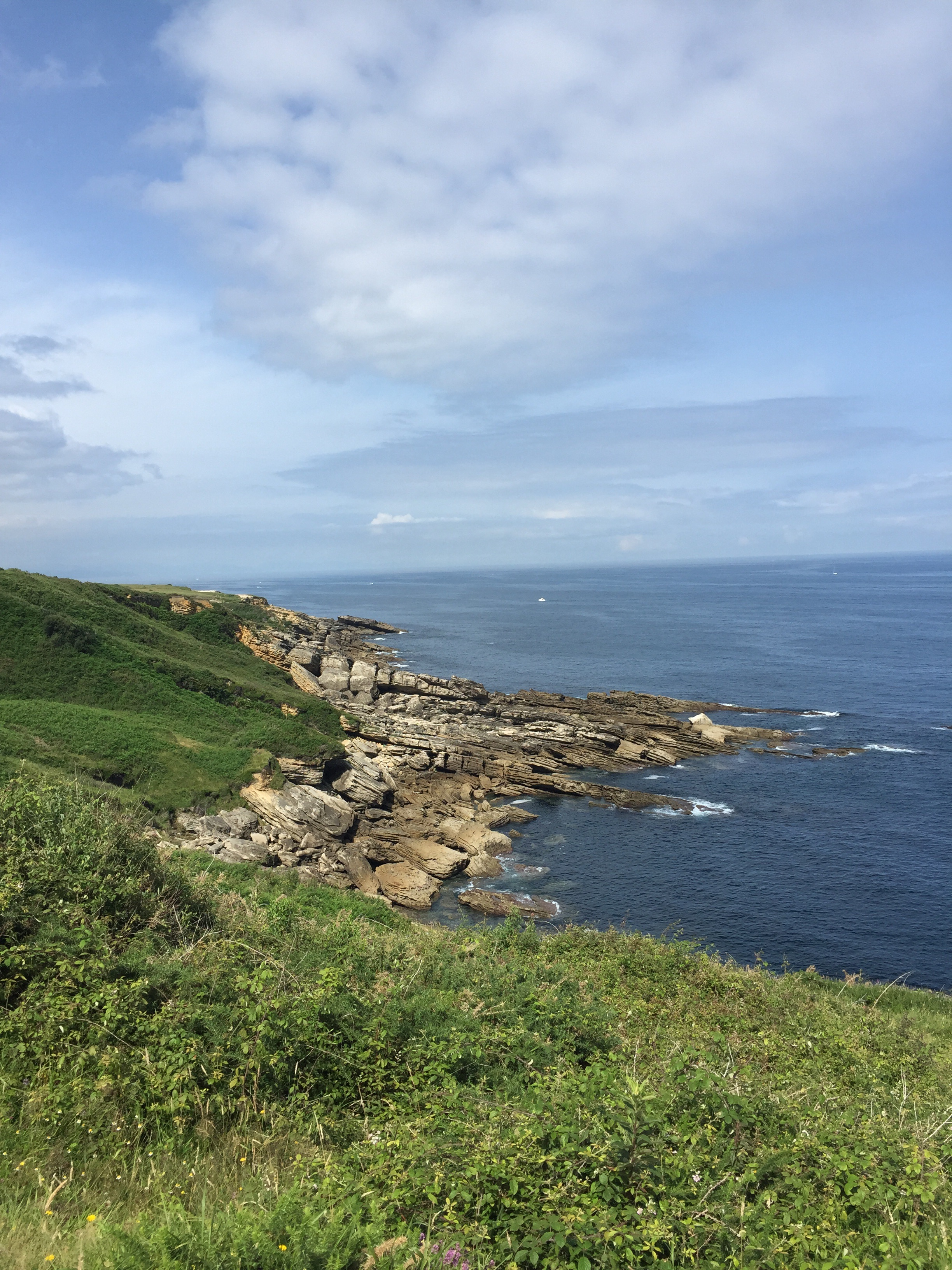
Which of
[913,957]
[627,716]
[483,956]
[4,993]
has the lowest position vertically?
[913,957]

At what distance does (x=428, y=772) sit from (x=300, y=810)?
1617 centimetres

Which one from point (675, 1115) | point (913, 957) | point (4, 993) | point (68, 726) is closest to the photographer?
point (675, 1115)

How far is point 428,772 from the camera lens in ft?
170

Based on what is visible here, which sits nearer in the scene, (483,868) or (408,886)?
(408,886)

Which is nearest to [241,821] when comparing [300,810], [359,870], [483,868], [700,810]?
[300,810]

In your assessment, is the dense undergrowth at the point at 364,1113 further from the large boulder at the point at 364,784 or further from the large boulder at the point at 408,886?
the large boulder at the point at 364,784

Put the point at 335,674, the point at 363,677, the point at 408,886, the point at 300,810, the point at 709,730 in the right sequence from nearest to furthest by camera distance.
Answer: the point at 408,886 < the point at 300,810 < the point at 709,730 < the point at 335,674 < the point at 363,677

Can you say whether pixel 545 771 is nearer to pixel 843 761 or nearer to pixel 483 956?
pixel 843 761

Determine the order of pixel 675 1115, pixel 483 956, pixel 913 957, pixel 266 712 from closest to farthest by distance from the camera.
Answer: pixel 675 1115 < pixel 483 956 < pixel 913 957 < pixel 266 712

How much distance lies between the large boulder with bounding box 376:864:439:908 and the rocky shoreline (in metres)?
0.07

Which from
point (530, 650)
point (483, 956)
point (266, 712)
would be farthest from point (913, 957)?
point (530, 650)

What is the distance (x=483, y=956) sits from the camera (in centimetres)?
1362

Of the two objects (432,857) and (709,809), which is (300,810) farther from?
(709,809)

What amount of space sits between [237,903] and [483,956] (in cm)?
519
